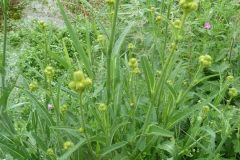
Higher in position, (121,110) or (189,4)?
(189,4)

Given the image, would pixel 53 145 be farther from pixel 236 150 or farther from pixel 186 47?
pixel 186 47

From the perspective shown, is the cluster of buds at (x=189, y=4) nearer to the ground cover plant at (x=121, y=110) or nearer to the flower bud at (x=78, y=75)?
the ground cover plant at (x=121, y=110)

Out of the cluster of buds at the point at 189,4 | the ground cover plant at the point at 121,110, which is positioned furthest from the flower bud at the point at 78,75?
the cluster of buds at the point at 189,4

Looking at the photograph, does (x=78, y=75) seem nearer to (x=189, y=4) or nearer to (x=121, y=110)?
(x=189, y=4)

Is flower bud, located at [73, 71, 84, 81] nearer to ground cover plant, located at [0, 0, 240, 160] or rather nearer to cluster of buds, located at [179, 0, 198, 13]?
ground cover plant, located at [0, 0, 240, 160]

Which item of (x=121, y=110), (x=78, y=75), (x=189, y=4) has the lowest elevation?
(x=121, y=110)

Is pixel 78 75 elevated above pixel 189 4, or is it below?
below

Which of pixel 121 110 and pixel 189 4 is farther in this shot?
pixel 121 110

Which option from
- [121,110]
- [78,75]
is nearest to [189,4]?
[78,75]

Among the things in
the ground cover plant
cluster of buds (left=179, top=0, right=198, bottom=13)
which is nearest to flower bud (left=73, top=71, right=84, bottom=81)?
the ground cover plant

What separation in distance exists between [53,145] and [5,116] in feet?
0.70

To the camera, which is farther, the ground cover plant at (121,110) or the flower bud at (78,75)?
the ground cover plant at (121,110)

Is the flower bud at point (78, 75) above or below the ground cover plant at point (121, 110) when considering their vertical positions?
above

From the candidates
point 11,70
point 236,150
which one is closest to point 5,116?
point 236,150
